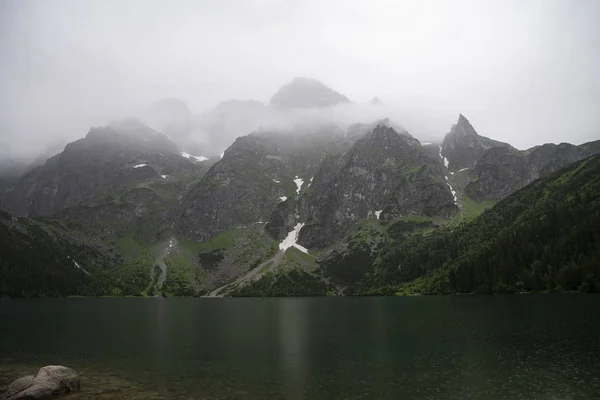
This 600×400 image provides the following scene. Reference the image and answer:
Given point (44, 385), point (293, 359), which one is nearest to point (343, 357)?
point (293, 359)

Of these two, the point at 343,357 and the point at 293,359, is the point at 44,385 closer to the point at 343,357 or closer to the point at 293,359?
the point at 293,359

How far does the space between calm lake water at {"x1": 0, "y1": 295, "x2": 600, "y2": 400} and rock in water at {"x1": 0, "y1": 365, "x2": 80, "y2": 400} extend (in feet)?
6.38

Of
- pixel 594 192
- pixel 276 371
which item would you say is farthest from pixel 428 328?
pixel 594 192

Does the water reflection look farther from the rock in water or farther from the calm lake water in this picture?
the rock in water

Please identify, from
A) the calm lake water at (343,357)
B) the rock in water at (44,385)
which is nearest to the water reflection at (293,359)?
the calm lake water at (343,357)

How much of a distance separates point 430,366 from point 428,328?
3339 cm

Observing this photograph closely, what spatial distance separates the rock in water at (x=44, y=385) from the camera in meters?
35.5

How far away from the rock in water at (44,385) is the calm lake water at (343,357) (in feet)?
6.38

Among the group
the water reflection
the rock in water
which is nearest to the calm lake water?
the water reflection

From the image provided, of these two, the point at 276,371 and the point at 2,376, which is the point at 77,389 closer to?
the point at 2,376

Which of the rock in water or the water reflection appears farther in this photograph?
the water reflection

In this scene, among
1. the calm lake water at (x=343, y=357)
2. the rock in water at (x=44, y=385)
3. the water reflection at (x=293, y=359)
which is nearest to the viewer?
the rock in water at (x=44, y=385)

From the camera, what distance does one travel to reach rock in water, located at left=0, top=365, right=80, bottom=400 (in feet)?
116

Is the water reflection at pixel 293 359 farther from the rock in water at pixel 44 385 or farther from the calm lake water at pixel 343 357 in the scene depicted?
the rock in water at pixel 44 385
